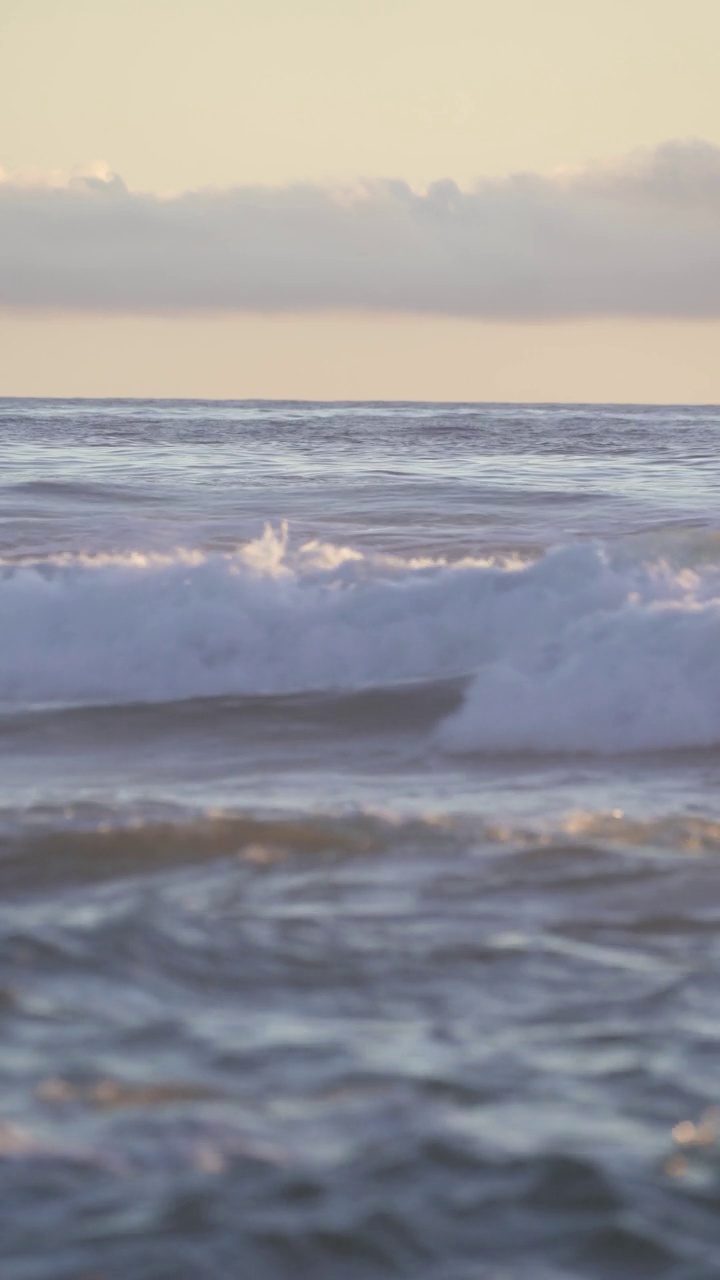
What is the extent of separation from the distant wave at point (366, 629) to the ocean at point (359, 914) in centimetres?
3

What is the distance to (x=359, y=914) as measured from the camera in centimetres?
490

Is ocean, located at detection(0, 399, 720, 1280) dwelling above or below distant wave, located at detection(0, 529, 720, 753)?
below

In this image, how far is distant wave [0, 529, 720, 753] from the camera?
8711 mm

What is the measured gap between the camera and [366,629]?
1048 centimetres

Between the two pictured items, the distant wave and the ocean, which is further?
the distant wave

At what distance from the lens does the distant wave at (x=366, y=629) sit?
8.71 metres

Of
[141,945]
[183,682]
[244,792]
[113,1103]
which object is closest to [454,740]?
[244,792]

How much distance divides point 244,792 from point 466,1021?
9.05ft

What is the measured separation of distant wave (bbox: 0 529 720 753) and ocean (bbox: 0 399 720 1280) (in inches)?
1.2

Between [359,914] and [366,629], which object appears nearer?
[359,914]

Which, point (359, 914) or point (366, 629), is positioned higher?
point (366, 629)

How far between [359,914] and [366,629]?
566 cm

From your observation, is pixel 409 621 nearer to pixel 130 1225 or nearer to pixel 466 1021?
pixel 466 1021

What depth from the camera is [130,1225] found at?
3041 mm
